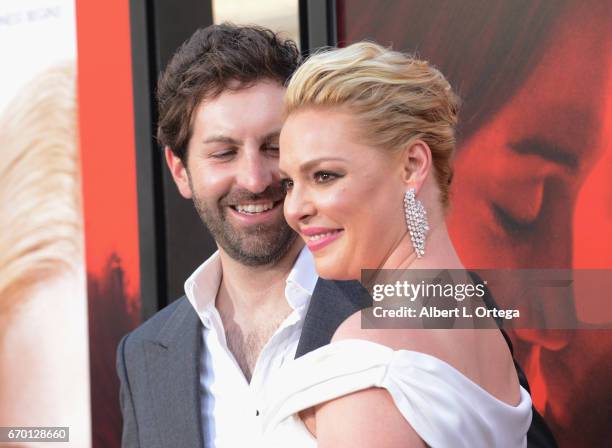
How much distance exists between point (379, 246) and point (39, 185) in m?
2.32

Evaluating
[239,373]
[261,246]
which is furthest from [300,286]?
[239,373]

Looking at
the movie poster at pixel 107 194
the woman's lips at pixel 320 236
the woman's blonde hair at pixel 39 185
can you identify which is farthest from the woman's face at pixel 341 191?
the woman's blonde hair at pixel 39 185

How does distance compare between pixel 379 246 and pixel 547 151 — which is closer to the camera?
pixel 379 246

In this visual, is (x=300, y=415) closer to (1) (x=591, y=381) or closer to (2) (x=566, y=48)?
(1) (x=591, y=381)

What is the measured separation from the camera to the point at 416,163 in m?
1.59

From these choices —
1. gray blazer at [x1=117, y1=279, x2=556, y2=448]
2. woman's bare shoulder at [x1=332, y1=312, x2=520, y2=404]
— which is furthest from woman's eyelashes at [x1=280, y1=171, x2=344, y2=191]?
gray blazer at [x1=117, y1=279, x2=556, y2=448]

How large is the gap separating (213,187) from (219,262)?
0.32 m

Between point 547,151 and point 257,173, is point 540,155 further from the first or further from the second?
point 257,173

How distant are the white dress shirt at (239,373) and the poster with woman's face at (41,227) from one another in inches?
51.5

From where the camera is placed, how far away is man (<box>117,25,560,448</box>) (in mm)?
2240

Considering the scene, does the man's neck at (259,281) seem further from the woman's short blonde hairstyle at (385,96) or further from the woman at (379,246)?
the woman's short blonde hairstyle at (385,96)

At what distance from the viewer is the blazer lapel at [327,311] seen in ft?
6.67

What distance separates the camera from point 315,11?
2.94 meters

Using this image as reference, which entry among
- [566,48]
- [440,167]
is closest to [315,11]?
[566,48]
